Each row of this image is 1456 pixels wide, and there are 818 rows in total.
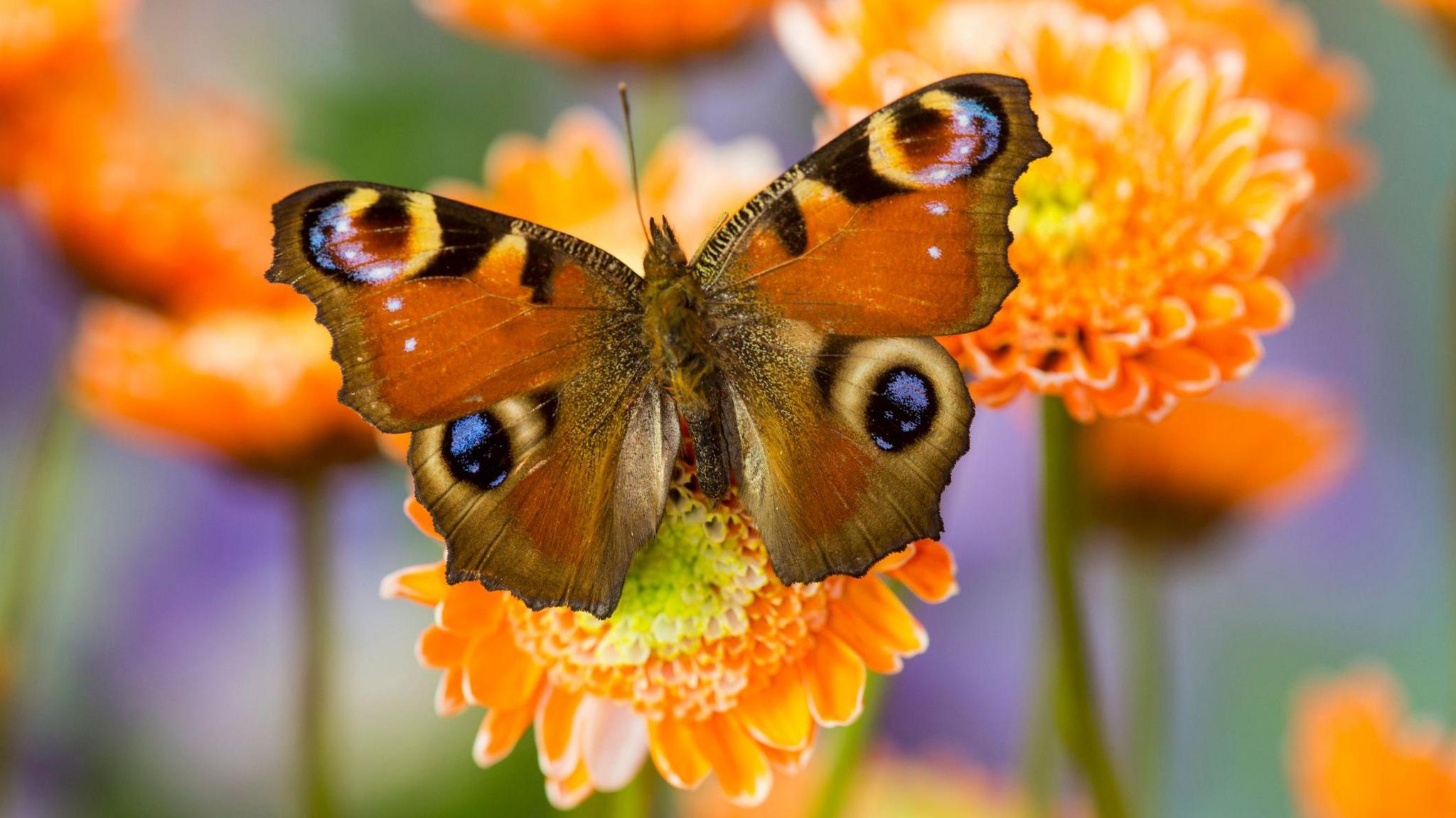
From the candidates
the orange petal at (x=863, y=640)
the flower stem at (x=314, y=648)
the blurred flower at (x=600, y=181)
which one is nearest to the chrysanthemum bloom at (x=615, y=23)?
the blurred flower at (x=600, y=181)

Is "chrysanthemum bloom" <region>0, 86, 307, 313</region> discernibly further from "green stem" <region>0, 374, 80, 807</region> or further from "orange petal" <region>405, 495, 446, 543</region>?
"orange petal" <region>405, 495, 446, 543</region>

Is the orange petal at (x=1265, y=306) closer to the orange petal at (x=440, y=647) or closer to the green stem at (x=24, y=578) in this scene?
the orange petal at (x=440, y=647)

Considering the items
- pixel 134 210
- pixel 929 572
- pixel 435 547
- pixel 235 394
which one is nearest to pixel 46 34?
pixel 134 210

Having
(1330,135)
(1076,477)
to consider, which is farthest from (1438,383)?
(1076,477)

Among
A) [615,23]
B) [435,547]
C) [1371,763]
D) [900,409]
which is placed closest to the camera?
[900,409]

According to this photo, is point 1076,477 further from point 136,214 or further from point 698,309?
point 136,214

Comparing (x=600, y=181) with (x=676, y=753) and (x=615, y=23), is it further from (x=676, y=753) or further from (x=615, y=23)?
(x=676, y=753)
